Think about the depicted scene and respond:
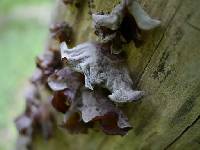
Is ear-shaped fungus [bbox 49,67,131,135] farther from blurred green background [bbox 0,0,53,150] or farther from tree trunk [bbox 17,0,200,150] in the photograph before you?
blurred green background [bbox 0,0,53,150]

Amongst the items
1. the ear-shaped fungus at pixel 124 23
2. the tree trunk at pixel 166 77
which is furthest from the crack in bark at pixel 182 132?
the ear-shaped fungus at pixel 124 23

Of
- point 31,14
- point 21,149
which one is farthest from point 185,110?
point 31,14

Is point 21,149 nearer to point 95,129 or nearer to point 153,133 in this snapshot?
point 95,129

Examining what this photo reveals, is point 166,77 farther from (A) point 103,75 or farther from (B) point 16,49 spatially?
(B) point 16,49

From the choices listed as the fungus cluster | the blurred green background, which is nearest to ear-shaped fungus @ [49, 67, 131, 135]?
the fungus cluster

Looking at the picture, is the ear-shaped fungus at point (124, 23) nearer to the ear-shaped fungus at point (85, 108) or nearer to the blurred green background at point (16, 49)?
the ear-shaped fungus at point (85, 108)
